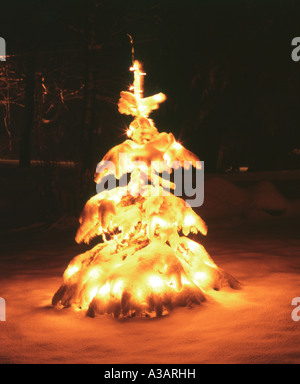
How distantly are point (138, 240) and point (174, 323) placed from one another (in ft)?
4.43

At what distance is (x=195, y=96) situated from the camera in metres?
18.8

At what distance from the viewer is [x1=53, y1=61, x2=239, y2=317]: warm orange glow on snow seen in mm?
6254

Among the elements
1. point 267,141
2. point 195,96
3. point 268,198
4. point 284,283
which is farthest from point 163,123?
point 284,283

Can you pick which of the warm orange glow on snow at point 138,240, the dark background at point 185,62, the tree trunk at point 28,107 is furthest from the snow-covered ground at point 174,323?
the tree trunk at point 28,107

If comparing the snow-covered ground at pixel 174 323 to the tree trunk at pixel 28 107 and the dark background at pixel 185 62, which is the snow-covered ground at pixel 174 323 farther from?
the tree trunk at pixel 28 107

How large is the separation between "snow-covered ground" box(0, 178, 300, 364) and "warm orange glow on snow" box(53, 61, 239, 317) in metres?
0.20

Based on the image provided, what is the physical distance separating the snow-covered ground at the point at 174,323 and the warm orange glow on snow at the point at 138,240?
0.20m

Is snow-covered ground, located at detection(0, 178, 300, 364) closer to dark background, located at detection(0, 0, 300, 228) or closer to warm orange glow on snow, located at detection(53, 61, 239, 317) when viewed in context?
warm orange glow on snow, located at detection(53, 61, 239, 317)

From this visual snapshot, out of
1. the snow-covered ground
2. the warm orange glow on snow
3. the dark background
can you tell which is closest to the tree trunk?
the dark background

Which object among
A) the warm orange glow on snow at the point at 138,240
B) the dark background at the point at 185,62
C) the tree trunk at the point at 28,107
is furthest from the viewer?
the tree trunk at the point at 28,107

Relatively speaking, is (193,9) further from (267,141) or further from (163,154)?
(163,154)

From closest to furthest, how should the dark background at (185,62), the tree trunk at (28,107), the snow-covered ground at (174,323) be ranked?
the snow-covered ground at (174,323) < the dark background at (185,62) < the tree trunk at (28,107)

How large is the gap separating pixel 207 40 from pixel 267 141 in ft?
16.1

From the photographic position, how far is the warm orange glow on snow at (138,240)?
6.25 meters
